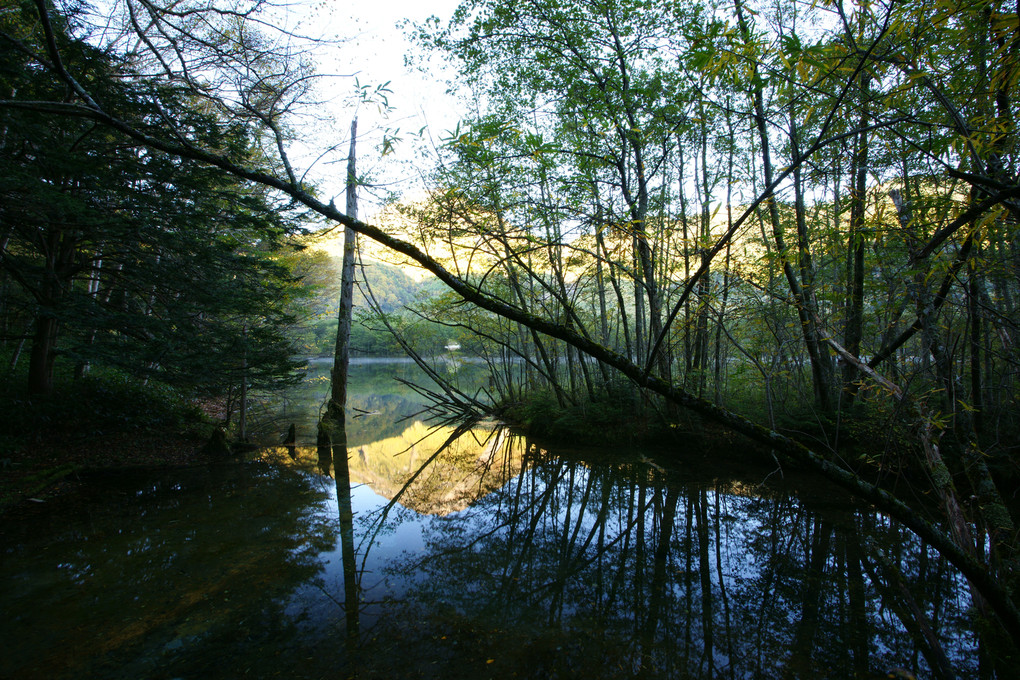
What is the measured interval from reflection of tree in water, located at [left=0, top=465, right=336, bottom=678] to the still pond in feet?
0.05

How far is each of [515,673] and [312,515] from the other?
10.4 ft

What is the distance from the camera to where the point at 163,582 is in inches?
127

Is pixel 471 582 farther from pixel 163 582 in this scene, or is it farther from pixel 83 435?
pixel 83 435

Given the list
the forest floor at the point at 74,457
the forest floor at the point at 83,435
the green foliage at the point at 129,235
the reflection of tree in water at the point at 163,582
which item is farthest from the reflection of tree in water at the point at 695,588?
the forest floor at the point at 83,435

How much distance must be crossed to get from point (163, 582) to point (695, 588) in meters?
3.93

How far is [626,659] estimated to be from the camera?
247cm

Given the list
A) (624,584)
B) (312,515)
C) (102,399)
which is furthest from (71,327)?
(624,584)

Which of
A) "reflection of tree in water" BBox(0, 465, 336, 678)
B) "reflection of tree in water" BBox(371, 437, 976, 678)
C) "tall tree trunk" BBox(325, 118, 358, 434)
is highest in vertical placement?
"tall tree trunk" BBox(325, 118, 358, 434)

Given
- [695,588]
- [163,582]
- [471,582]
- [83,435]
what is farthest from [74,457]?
[695,588]

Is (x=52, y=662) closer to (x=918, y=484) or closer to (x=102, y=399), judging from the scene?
(x=102, y=399)

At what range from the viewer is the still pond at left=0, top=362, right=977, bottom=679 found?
246cm

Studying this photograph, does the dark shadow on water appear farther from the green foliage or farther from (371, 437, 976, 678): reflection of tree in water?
the green foliage

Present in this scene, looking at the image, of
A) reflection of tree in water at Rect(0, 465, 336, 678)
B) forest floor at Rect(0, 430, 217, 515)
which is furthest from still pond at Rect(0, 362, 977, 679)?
forest floor at Rect(0, 430, 217, 515)

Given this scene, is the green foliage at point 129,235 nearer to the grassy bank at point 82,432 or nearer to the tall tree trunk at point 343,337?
the grassy bank at point 82,432
